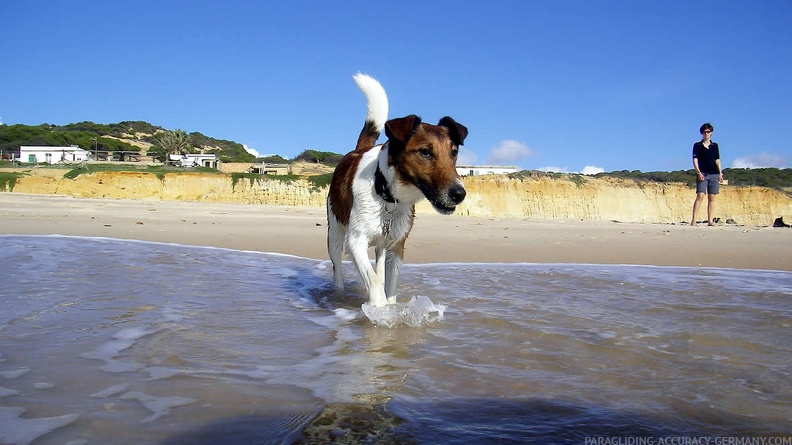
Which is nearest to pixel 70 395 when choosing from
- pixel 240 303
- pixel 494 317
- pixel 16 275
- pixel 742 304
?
pixel 240 303

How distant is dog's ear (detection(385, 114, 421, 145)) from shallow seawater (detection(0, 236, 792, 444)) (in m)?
1.24

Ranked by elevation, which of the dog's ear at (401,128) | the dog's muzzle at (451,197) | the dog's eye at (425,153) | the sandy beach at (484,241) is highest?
the dog's ear at (401,128)

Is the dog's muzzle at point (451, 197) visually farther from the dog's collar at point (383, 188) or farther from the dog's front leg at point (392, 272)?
the dog's front leg at point (392, 272)

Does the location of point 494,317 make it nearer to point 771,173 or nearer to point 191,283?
point 191,283

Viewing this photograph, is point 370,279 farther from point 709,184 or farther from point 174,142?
point 174,142

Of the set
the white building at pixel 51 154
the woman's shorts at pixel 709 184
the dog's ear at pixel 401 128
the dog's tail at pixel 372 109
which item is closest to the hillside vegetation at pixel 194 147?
the white building at pixel 51 154

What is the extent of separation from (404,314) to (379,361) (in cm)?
107

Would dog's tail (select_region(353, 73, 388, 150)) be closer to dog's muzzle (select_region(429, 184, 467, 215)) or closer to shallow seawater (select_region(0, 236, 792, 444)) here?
shallow seawater (select_region(0, 236, 792, 444))

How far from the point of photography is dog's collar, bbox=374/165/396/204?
4582mm

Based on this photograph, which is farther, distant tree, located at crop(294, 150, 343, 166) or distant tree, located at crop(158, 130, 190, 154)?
distant tree, located at crop(158, 130, 190, 154)

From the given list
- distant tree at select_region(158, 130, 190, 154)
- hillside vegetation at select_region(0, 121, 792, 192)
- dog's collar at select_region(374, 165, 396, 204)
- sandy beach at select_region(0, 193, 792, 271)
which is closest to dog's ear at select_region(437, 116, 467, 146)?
dog's collar at select_region(374, 165, 396, 204)

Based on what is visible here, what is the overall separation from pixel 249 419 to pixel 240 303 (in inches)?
A: 102

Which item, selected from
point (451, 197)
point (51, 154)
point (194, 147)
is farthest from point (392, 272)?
point (194, 147)

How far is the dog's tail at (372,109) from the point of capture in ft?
19.3
